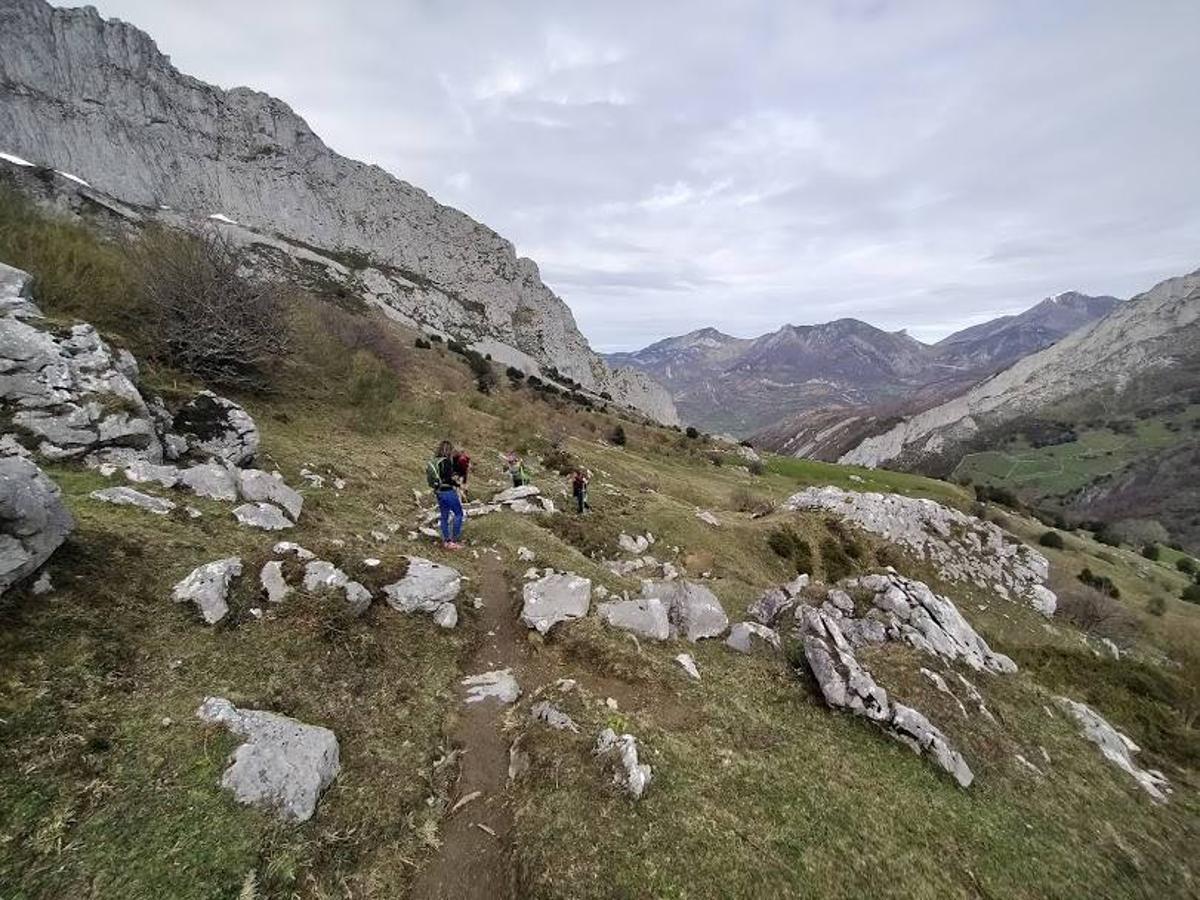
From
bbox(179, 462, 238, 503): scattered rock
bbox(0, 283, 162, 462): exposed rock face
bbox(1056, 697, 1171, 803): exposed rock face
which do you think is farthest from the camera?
bbox(179, 462, 238, 503): scattered rock

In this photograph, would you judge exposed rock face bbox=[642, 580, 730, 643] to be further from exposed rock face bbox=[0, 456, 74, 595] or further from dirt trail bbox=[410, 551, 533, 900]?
exposed rock face bbox=[0, 456, 74, 595]

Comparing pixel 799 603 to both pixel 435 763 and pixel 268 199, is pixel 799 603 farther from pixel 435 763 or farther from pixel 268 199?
pixel 268 199

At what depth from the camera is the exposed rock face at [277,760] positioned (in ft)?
25.9

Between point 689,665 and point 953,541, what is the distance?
37.0 meters

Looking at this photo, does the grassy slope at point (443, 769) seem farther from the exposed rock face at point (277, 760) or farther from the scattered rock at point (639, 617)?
the scattered rock at point (639, 617)

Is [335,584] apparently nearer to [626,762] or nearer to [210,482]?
[210,482]

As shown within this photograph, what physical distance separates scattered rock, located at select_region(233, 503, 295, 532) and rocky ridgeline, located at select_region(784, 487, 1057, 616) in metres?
36.8

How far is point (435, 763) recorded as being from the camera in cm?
981

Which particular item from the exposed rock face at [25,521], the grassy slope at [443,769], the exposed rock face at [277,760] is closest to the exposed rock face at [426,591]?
the grassy slope at [443,769]

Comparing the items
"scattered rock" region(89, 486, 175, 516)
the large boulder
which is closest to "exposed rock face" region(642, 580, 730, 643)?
"scattered rock" region(89, 486, 175, 516)

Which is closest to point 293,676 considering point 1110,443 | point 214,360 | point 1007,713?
point 1007,713

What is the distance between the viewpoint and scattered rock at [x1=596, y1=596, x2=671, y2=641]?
15344 mm

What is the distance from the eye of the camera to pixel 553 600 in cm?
1547

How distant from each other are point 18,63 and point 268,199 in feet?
147
